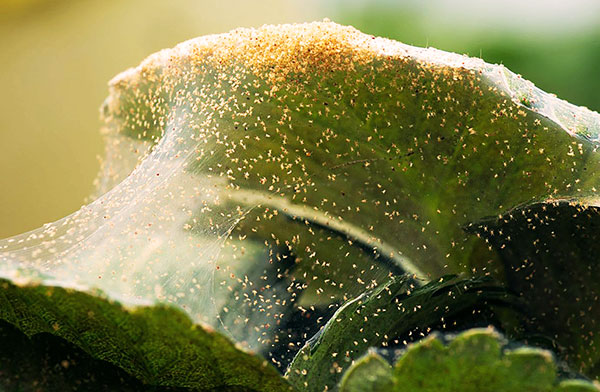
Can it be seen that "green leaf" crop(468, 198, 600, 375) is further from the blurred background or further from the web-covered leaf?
the blurred background

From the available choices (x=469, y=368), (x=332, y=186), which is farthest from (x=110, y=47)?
(x=469, y=368)

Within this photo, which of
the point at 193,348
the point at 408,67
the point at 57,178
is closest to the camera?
the point at 193,348

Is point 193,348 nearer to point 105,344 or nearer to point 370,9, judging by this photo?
point 105,344

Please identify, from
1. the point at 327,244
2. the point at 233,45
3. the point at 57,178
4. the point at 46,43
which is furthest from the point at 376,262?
the point at 46,43

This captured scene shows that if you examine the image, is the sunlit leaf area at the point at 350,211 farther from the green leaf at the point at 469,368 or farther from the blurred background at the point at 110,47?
the blurred background at the point at 110,47

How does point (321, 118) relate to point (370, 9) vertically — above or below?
below

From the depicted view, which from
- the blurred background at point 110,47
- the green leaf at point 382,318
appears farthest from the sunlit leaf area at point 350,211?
the blurred background at point 110,47

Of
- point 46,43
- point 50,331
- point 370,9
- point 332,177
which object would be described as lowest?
point 50,331
